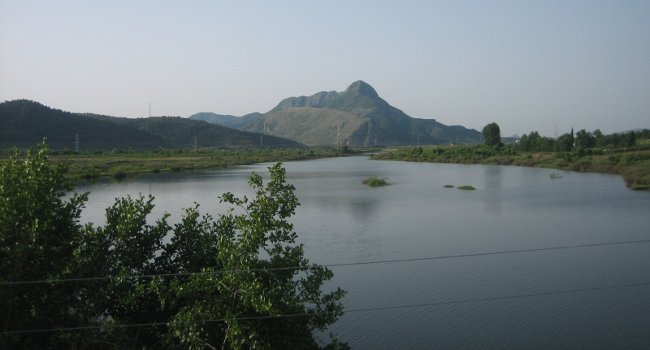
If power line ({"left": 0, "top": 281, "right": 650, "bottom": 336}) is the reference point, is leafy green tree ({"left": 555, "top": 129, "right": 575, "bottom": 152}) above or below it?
above

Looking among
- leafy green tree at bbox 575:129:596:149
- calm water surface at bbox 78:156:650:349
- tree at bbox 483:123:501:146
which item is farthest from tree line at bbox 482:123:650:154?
calm water surface at bbox 78:156:650:349

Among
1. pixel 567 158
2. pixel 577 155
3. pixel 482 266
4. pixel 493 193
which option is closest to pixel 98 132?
pixel 567 158

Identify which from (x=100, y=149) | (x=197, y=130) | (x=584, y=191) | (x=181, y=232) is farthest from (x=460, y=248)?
(x=197, y=130)

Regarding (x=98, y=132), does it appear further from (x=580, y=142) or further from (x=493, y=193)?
(x=493, y=193)

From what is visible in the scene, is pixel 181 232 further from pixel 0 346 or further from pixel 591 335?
pixel 591 335

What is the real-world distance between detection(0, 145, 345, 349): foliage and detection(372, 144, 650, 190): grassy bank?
3730 cm

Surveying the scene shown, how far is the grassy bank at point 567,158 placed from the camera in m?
49.8

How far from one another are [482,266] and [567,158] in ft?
174

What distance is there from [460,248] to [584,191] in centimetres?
2177

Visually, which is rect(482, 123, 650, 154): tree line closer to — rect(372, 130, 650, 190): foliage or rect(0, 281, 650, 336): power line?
rect(372, 130, 650, 190): foliage

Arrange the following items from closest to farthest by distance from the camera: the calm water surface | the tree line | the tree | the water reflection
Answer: the calm water surface < the water reflection < the tree line < the tree

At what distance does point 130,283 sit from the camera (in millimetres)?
9062

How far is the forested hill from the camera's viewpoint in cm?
8600

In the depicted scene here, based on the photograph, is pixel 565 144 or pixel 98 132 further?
pixel 98 132
